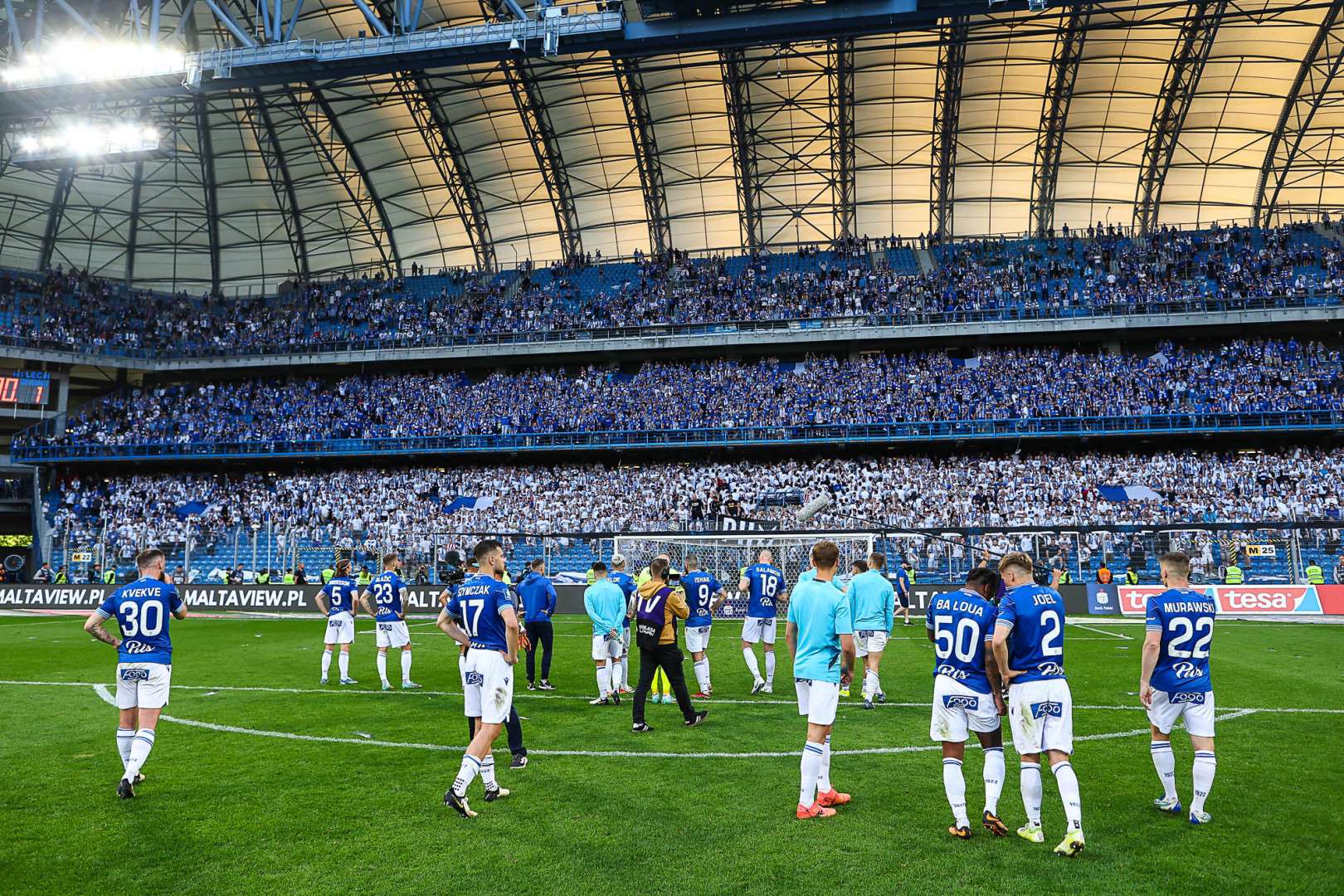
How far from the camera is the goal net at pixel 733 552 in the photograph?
33.9 m

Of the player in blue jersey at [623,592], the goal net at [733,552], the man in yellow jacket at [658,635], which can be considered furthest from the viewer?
the goal net at [733,552]

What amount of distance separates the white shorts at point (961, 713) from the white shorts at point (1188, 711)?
5.37 feet

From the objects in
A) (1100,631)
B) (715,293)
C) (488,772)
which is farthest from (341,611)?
(715,293)

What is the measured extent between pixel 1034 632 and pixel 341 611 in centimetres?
1219

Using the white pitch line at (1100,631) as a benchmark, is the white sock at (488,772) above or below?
Result: below

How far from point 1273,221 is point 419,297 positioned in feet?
157

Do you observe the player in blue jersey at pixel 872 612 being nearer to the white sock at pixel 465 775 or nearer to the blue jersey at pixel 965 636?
the blue jersey at pixel 965 636

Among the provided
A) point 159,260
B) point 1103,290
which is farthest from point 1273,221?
point 159,260

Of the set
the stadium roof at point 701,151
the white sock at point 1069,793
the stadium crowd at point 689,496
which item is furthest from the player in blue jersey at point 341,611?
the stadium roof at point 701,151

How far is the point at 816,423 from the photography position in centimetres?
4694

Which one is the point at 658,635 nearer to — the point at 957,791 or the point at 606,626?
the point at 606,626

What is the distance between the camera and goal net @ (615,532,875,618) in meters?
33.9

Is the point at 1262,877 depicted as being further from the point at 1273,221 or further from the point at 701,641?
the point at 1273,221

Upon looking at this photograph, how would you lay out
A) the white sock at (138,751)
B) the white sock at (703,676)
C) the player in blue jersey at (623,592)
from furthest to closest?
the white sock at (703,676) → the player in blue jersey at (623,592) → the white sock at (138,751)
